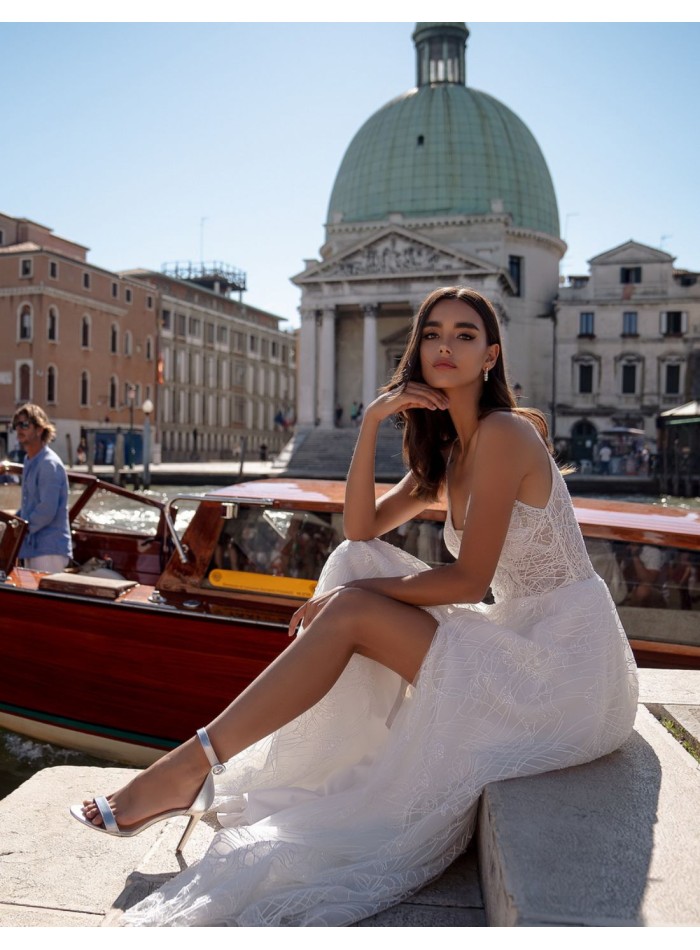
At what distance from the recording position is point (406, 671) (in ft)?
7.45

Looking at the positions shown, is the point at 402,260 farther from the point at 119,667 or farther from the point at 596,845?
the point at 596,845

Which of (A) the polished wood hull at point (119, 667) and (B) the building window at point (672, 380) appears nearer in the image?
(A) the polished wood hull at point (119, 667)

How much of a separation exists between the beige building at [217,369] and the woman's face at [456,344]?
150 feet

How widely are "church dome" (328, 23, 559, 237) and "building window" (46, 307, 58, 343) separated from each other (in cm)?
1470

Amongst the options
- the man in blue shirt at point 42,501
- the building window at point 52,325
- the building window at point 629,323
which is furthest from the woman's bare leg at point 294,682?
the building window at point 629,323

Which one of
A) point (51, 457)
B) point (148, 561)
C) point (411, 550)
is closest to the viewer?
point (411, 550)

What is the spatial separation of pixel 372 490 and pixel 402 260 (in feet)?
132

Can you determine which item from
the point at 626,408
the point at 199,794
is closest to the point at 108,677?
the point at 199,794

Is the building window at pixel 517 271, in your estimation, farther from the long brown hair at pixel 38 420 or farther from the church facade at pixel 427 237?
the long brown hair at pixel 38 420

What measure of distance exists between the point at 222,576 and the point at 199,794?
8.66 feet

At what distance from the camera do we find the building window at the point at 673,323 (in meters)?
46.1

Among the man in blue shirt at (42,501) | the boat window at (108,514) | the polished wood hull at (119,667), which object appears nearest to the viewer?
the polished wood hull at (119,667)

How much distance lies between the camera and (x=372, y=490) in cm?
276

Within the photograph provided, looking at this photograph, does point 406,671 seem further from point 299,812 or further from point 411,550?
point 411,550
